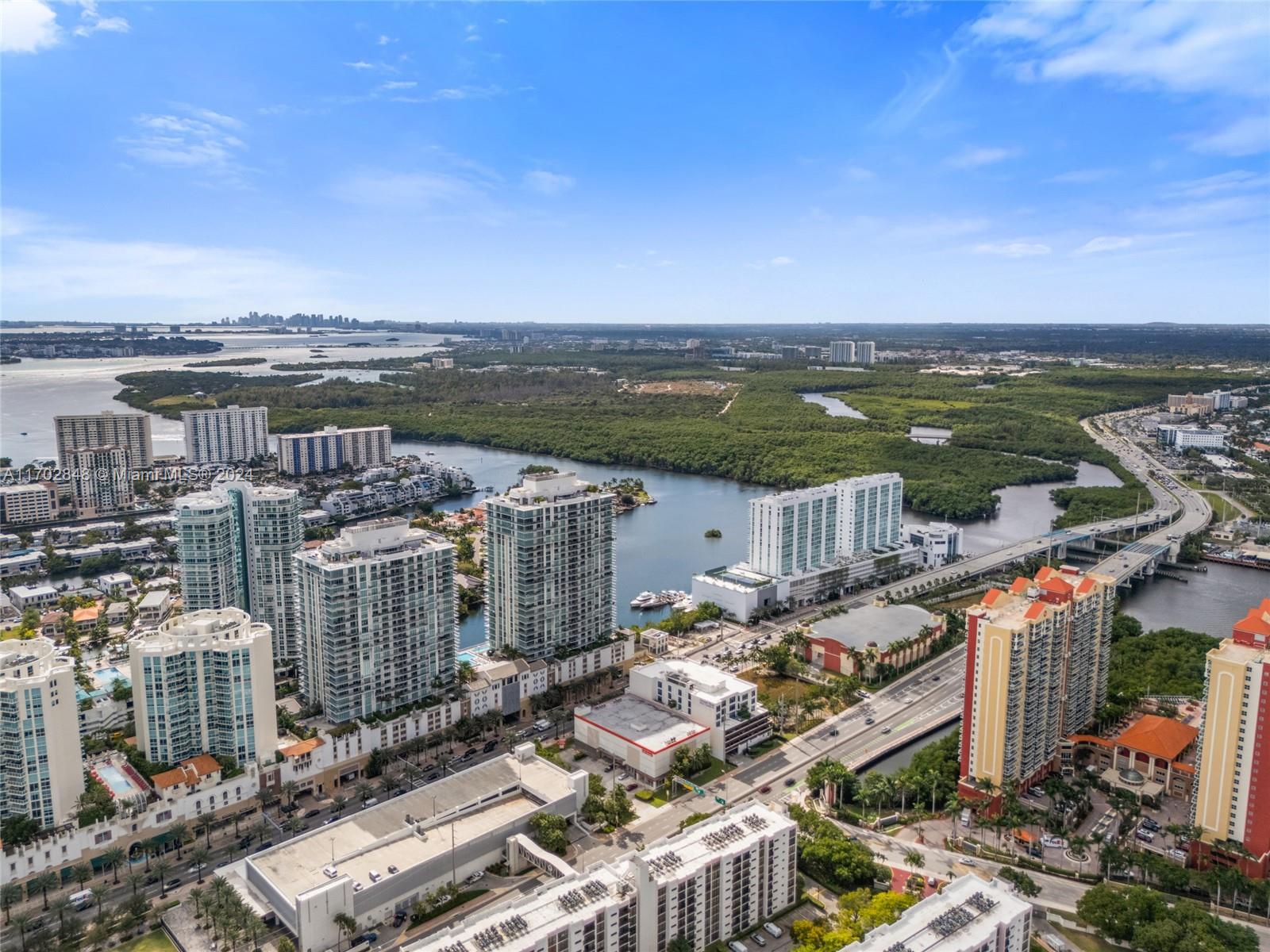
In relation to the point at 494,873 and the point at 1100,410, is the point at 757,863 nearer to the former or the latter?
the point at 494,873

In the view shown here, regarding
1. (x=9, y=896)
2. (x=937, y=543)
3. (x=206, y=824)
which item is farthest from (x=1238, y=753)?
(x=9, y=896)

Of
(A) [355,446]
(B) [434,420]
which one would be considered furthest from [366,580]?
(B) [434,420]

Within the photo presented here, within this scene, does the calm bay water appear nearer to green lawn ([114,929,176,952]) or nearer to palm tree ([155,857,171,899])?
palm tree ([155,857,171,899])

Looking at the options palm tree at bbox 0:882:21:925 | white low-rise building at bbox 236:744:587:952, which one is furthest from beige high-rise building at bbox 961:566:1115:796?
palm tree at bbox 0:882:21:925

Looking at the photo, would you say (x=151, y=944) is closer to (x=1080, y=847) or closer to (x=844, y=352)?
(x=1080, y=847)

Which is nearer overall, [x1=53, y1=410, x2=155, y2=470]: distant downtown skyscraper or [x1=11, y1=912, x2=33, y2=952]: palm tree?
[x1=11, y1=912, x2=33, y2=952]: palm tree

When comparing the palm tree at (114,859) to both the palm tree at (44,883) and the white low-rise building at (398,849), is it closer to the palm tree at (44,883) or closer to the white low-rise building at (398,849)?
the palm tree at (44,883)

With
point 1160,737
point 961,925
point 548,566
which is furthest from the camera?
point 548,566
